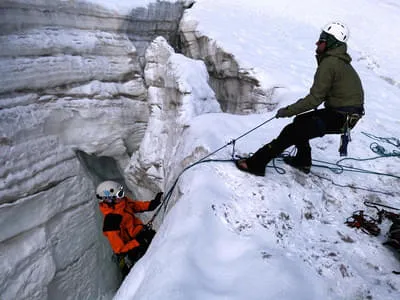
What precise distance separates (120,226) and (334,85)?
9.73ft

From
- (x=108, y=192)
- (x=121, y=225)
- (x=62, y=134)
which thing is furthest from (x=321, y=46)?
(x=62, y=134)

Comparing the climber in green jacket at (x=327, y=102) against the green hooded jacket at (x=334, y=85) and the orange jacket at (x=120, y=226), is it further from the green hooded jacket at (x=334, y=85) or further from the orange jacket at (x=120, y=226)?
the orange jacket at (x=120, y=226)

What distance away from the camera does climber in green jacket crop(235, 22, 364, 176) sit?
3.35m

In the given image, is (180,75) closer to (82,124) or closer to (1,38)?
(82,124)

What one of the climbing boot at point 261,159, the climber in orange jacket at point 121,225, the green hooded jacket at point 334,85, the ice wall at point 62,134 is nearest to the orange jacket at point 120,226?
the climber in orange jacket at point 121,225

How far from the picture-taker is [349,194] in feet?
13.0

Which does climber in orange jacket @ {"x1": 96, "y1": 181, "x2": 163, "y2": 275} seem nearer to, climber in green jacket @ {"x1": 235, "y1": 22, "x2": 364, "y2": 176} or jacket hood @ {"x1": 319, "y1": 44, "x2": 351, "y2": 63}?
climber in green jacket @ {"x1": 235, "y1": 22, "x2": 364, "y2": 176}

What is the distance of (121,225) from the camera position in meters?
4.45

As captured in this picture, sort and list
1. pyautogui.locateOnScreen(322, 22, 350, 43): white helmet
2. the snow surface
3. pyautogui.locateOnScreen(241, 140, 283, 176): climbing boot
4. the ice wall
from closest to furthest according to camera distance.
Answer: the snow surface < pyautogui.locateOnScreen(322, 22, 350, 43): white helmet < pyautogui.locateOnScreen(241, 140, 283, 176): climbing boot < the ice wall

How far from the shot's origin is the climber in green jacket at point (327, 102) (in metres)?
3.35

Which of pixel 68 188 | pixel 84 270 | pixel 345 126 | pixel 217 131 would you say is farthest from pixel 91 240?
pixel 345 126

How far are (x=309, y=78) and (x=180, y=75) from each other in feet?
10.8

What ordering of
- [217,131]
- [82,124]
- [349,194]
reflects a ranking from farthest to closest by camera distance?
1. [82,124]
2. [217,131]
3. [349,194]

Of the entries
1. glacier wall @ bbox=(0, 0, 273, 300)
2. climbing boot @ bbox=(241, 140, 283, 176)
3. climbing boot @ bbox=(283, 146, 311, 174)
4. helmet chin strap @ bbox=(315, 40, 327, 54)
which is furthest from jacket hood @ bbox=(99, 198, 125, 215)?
helmet chin strap @ bbox=(315, 40, 327, 54)
